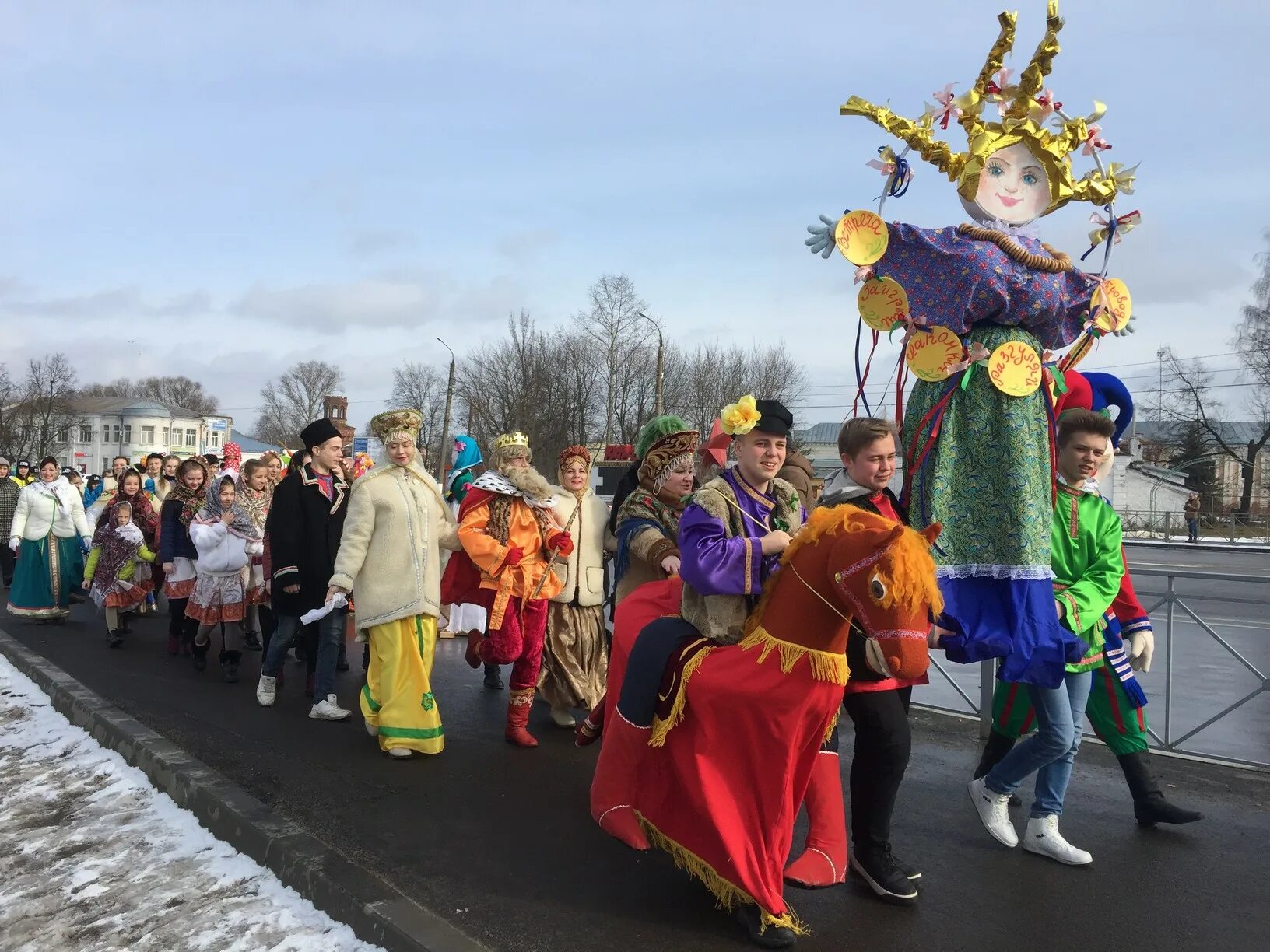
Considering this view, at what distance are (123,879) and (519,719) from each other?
2689 millimetres

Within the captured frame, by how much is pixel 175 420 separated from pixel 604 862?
345ft

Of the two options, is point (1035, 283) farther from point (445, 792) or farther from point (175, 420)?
point (175, 420)

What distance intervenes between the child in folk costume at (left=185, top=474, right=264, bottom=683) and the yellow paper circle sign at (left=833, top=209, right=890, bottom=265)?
20.0 ft

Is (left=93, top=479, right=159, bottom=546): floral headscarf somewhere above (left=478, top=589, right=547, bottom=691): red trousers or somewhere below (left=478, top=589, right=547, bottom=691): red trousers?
above

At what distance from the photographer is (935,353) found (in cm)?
466

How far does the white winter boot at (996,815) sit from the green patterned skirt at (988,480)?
110cm

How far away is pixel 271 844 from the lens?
13.7 feet

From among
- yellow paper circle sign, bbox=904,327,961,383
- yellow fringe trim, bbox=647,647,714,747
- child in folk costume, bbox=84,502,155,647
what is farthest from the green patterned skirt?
child in folk costume, bbox=84,502,155,647

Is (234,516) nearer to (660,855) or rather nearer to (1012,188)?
(660,855)

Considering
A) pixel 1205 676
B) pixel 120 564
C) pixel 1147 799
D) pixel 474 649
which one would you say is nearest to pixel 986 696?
pixel 1147 799

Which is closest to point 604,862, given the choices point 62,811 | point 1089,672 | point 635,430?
point 1089,672

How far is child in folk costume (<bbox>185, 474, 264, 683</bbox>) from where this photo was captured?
28.0ft

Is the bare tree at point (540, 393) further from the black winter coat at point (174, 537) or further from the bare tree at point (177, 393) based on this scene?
the bare tree at point (177, 393)

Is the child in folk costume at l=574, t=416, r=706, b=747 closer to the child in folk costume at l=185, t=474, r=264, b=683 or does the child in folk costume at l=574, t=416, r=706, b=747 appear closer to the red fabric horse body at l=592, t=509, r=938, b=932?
the red fabric horse body at l=592, t=509, r=938, b=932
